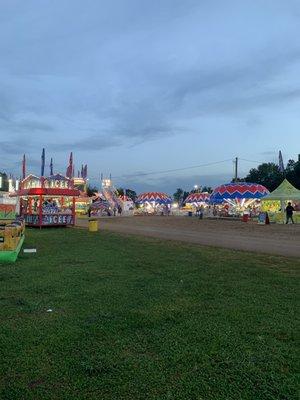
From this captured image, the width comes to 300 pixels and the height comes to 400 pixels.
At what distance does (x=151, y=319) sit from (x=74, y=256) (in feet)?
23.8

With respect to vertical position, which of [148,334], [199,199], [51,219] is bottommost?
[148,334]

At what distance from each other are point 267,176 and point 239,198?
130 ft

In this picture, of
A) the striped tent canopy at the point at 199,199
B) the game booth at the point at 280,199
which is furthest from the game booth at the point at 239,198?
the striped tent canopy at the point at 199,199

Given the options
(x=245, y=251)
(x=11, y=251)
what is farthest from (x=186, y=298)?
(x=245, y=251)

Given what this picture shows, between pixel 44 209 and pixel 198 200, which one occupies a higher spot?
pixel 198 200

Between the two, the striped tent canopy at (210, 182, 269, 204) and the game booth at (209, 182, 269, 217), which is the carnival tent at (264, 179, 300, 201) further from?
the striped tent canopy at (210, 182, 269, 204)

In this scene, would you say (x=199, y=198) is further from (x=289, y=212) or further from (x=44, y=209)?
(x=44, y=209)

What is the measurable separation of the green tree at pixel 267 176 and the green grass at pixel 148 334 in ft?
239

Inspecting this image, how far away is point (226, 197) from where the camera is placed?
165ft

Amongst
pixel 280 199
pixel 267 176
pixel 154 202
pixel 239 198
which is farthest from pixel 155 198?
pixel 280 199

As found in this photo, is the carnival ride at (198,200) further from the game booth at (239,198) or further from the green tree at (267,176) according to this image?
the game booth at (239,198)

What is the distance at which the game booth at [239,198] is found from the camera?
163ft

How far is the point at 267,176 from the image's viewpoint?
3406 inches

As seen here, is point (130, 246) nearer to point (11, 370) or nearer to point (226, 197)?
point (11, 370)
